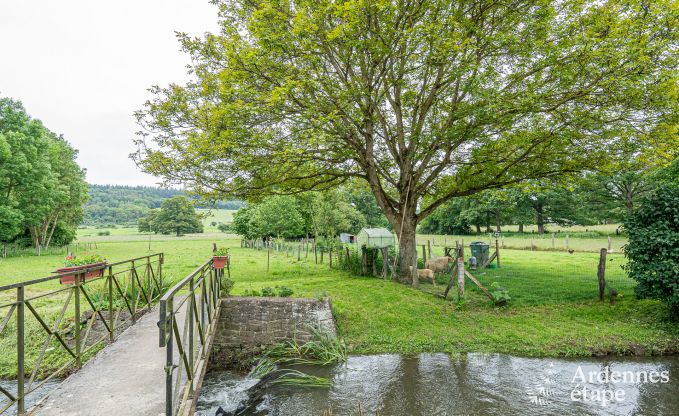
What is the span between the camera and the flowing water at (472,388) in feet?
19.6

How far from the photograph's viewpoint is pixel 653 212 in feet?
29.7

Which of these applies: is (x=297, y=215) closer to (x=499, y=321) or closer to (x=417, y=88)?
(x=417, y=88)

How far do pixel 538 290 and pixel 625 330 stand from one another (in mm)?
3526

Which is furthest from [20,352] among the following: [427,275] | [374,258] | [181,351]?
[374,258]

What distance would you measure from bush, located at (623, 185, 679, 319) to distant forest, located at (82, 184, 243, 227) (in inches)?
3133

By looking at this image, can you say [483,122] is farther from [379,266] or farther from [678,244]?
[379,266]

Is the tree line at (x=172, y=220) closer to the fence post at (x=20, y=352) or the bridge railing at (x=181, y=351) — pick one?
the bridge railing at (x=181, y=351)

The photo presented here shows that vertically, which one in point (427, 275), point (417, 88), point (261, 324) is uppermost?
point (417, 88)

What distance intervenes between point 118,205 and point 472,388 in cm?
11043

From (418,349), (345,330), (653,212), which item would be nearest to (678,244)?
(653,212)

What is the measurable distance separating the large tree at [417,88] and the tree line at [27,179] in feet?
75.0

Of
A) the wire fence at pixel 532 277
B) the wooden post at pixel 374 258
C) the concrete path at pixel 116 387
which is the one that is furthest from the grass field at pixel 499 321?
the concrete path at pixel 116 387

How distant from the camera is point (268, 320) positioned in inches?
363

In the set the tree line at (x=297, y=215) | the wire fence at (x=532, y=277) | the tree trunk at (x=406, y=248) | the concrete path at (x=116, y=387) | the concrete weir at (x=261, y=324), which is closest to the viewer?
the concrete path at (x=116, y=387)
